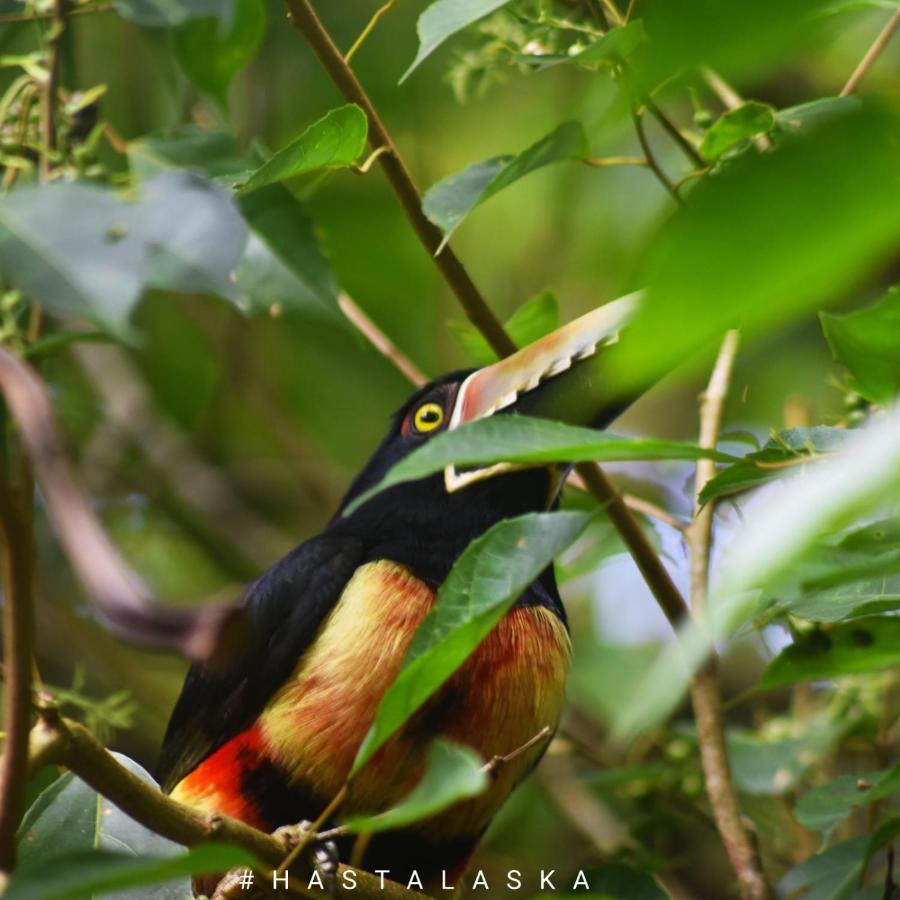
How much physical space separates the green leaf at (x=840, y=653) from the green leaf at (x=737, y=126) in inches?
34.5

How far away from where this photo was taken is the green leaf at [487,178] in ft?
7.57

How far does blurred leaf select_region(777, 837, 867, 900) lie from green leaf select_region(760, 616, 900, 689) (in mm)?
677

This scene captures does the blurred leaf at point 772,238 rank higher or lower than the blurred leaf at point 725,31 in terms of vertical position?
lower

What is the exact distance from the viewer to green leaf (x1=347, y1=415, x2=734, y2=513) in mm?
1441

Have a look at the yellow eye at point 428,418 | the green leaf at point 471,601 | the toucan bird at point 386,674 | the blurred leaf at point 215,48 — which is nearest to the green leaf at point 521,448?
the green leaf at point 471,601

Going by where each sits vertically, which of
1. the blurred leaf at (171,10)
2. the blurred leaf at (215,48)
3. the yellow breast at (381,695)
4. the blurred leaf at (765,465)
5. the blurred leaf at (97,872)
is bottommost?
the yellow breast at (381,695)

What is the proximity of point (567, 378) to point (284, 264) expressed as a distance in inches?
25.0

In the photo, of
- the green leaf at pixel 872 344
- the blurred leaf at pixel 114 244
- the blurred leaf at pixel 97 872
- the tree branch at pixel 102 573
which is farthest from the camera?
the green leaf at pixel 872 344

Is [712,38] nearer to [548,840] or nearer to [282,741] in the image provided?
[282,741]

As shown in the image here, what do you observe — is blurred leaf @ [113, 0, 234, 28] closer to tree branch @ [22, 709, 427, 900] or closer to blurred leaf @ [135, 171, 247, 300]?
blurred leaf @ [135, 171, 247, 300]

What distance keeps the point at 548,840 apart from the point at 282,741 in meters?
2.84

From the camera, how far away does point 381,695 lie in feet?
9.22

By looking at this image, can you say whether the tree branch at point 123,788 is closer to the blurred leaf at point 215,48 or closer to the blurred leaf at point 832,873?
the blurred leaf at point 832,873

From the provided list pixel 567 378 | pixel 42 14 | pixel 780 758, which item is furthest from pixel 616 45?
pixel 780 758
